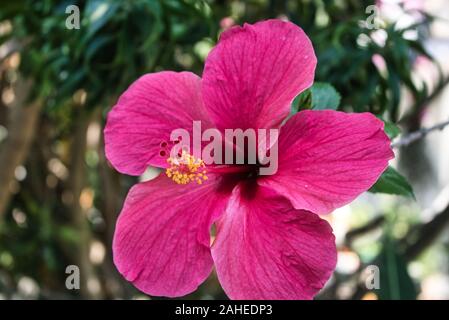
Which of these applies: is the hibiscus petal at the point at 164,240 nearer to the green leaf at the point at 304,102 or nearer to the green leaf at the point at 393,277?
the green leaf at the point at 304,102

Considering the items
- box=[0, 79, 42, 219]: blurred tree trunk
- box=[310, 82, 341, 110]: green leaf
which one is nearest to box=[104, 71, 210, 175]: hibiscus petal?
box=[310, 82, 341, 110]: green leaf

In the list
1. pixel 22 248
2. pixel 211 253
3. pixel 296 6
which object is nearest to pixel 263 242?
pixel 211 253

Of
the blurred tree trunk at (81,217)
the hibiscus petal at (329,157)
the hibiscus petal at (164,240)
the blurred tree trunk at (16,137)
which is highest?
the hibiscus petal at (329,157)

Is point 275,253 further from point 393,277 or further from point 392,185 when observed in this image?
point 393,277

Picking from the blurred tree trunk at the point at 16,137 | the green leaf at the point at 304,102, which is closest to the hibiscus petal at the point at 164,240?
the green leaf at the point at 304,102

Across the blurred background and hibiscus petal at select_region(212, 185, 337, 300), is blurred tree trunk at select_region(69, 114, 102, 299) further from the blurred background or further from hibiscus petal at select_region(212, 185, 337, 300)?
hibiscus petal at select_region(212, 185, 337, 300)

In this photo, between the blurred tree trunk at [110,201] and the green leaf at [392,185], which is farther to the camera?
the blurred tree trunk at [110,201]

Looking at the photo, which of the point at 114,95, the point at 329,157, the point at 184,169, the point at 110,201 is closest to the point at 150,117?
the point at 184,169

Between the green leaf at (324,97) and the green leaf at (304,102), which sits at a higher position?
the green leaf at (304,102)
